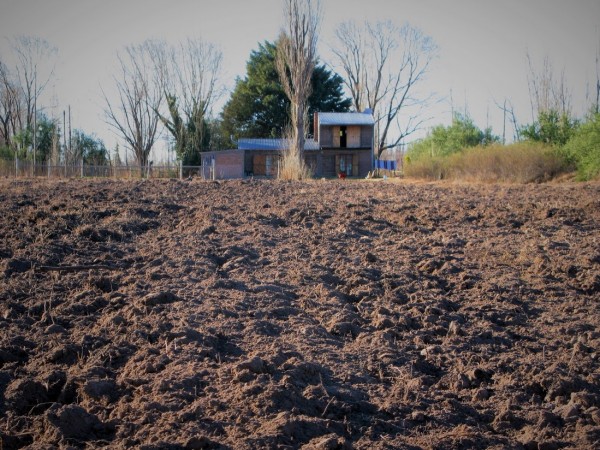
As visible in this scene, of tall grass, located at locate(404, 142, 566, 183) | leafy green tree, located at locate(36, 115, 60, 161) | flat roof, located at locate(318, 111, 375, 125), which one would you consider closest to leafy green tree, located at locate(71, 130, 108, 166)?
leafy green tree, located at locate(36, 115, 60, 161)

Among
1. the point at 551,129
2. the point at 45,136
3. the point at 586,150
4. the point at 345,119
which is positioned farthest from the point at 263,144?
the point at 586,150

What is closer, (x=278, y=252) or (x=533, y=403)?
(x=533, y=403)

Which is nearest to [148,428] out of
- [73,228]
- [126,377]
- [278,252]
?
[126,377]

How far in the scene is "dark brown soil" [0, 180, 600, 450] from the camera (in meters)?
3.12

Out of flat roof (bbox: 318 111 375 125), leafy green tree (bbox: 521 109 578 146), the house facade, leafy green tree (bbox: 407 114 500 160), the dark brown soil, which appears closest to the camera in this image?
the dark brown soil

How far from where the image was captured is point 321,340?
4.09 m

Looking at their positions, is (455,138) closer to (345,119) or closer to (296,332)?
(345,119)

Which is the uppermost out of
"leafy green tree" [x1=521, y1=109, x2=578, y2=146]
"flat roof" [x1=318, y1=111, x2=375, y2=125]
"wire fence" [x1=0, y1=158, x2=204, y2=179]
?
"flat roof" [x1=318, y1=111, x2=375, y2=125]

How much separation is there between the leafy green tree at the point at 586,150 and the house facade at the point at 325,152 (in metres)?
18.9

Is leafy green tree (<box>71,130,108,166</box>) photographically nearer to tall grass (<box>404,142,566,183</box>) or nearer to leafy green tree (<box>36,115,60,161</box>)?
leafy green tree (<box>36,115,60,161</box>)

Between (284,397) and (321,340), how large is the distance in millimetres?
856

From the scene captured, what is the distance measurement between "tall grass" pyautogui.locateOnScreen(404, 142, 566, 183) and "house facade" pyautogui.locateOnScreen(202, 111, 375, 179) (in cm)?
1592

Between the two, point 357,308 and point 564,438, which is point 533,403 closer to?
point 564,438

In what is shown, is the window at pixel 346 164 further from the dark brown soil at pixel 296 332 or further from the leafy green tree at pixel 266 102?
the dark brown soil at pixel 296 332
